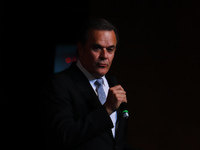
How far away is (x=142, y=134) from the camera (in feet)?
7.98

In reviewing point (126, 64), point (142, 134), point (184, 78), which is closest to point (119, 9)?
point (126, 64)

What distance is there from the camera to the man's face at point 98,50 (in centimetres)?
131

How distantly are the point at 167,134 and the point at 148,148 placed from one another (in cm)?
28

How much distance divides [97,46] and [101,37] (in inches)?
2.4

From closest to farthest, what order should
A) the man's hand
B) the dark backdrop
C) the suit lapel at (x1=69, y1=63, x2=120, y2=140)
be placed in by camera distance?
the man's hand
the suit lapel at (x1=69, y1=63, x2=120, y2=140)
the dark backdrop

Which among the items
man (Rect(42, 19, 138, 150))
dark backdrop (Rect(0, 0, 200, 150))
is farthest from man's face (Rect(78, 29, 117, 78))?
dark backdrop (Rect(0, 0, 200, 150))

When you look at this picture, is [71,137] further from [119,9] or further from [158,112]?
[119,9]

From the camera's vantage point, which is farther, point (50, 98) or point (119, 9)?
point (119, 9)

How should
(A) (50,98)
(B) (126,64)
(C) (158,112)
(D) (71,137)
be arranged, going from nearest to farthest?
(D) (71,137)
(A) (50,98)
(C) (158,112)
(B) (126,64)

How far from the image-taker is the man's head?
131 centimetres

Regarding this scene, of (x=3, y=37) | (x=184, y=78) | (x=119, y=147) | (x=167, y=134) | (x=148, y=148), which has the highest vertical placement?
(x=3, y=37)

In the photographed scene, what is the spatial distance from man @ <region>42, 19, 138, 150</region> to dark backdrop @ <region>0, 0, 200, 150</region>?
3.48 ft

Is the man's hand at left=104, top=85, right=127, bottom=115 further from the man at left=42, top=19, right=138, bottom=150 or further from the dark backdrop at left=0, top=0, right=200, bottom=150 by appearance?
the dark backdrop at left=0, top=0, right=200, bottom=150

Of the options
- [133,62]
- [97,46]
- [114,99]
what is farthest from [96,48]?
[133,62]
